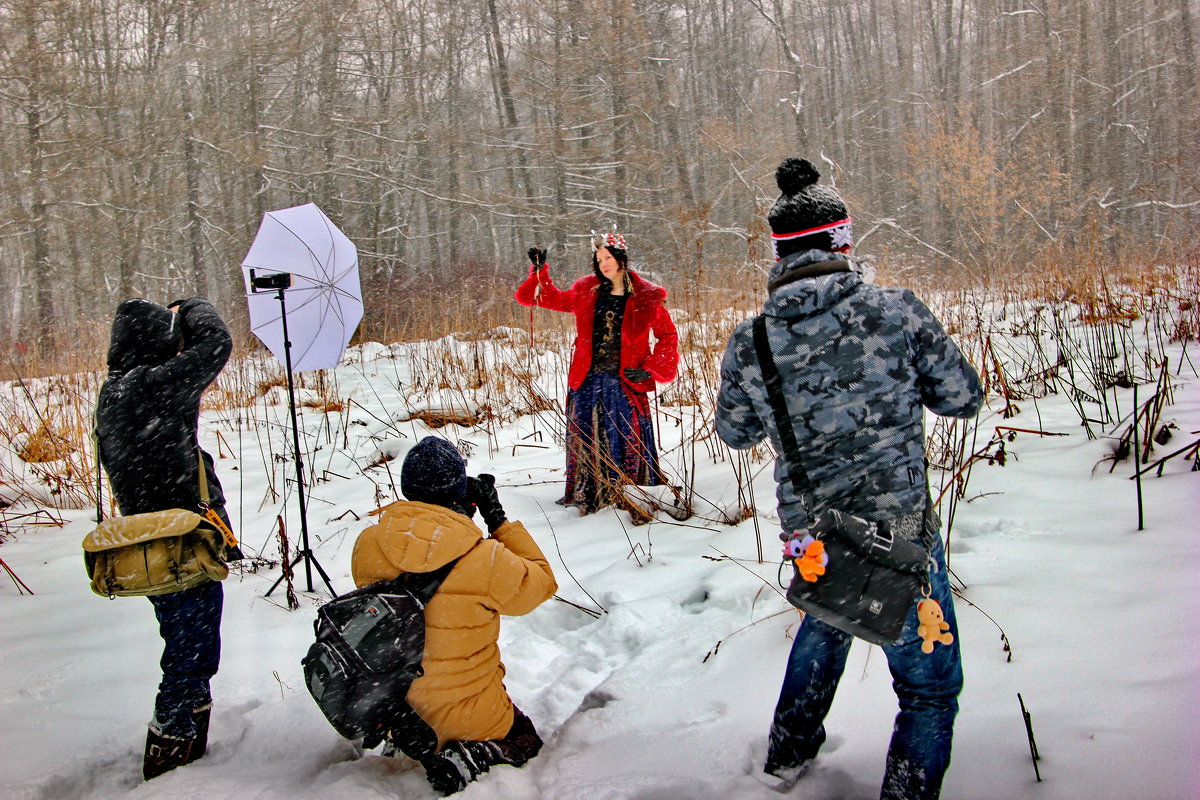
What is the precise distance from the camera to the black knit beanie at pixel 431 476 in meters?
1.85

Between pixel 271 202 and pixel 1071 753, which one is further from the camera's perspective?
pixel 271 202

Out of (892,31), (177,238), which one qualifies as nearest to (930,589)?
(177,238)

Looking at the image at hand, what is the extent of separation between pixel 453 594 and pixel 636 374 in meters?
2.22

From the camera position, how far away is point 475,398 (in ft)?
21.3

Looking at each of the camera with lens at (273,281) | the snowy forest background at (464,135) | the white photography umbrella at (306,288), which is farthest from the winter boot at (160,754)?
the snowy forest background at (464,135)

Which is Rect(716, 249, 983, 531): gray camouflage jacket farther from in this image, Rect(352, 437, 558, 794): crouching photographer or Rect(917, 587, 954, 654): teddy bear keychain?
Rect(352, 437, 558, 794): crouching photographer

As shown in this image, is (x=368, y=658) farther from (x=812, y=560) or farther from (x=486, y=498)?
(x=812, y=560)

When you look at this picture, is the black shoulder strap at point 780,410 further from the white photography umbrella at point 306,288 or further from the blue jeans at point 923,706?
the white photography umbrella at point 306,288

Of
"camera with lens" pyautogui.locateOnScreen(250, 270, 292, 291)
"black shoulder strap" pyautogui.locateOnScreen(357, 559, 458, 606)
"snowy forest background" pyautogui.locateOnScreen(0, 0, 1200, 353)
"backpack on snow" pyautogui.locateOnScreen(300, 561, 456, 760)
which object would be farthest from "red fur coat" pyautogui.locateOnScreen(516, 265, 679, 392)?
"snowy forest background" pyautogui.locateOnScreen(0, 0, 1200, 353)

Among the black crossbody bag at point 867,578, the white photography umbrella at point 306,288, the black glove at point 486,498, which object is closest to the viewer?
the black crossbody bag at point 867,578

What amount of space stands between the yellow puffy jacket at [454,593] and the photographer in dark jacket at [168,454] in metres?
0.70

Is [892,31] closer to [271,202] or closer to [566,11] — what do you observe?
[566,11]

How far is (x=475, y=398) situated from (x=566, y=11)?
395 inches

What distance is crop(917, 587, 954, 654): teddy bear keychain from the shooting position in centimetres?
142
